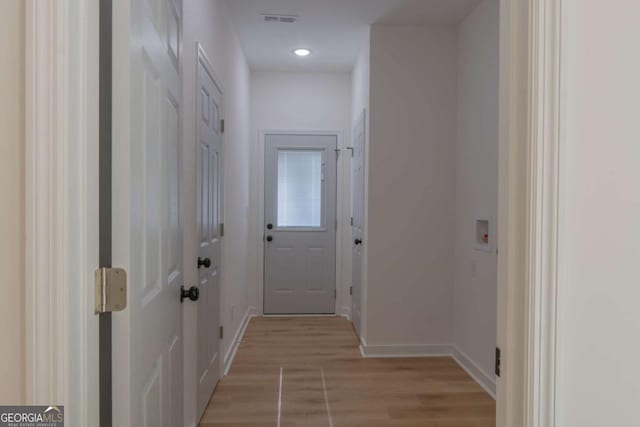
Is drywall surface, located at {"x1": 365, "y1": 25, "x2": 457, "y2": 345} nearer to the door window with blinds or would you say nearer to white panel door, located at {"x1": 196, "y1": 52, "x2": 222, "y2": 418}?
white panel door, located at {"x1": 196, "y1": 52, "x2": 222, "y2": 418}

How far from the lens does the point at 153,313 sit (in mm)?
1184

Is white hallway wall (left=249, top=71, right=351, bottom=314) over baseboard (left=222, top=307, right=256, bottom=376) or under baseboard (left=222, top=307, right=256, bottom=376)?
over

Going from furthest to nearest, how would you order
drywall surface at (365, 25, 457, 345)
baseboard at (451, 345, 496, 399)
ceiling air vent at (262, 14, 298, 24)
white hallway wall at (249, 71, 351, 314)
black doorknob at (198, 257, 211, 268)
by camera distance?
white hallway wall at (249, 71, 351, 314), drywall surface at (365, 25, 457, 345), ceiling air vent at (262, 14, 298, 24), baseboard at (451, 345, 496, 399), black doorknob at (198, 257, 211, 268)

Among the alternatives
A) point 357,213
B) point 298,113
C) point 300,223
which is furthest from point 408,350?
point 298,113

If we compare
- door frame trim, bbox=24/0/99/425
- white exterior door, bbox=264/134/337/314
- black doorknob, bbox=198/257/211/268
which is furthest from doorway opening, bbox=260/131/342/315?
door frame trim, bbox=24/0/99/425

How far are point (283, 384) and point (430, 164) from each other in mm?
2198

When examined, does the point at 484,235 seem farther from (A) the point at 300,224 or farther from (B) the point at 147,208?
(B) the point at 147,208

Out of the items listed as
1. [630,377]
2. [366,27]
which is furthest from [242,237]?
[630,377]

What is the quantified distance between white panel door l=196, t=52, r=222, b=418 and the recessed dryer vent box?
1.95 metres

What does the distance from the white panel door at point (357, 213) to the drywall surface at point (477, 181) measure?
2.95 feet

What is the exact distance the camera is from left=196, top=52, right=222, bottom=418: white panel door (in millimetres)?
2406

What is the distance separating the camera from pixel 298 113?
16.3 ft

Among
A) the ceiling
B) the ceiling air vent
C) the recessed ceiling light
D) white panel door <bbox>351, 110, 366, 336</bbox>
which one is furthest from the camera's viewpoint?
the recessed ceiling light

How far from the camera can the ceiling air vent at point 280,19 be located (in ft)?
11.6
